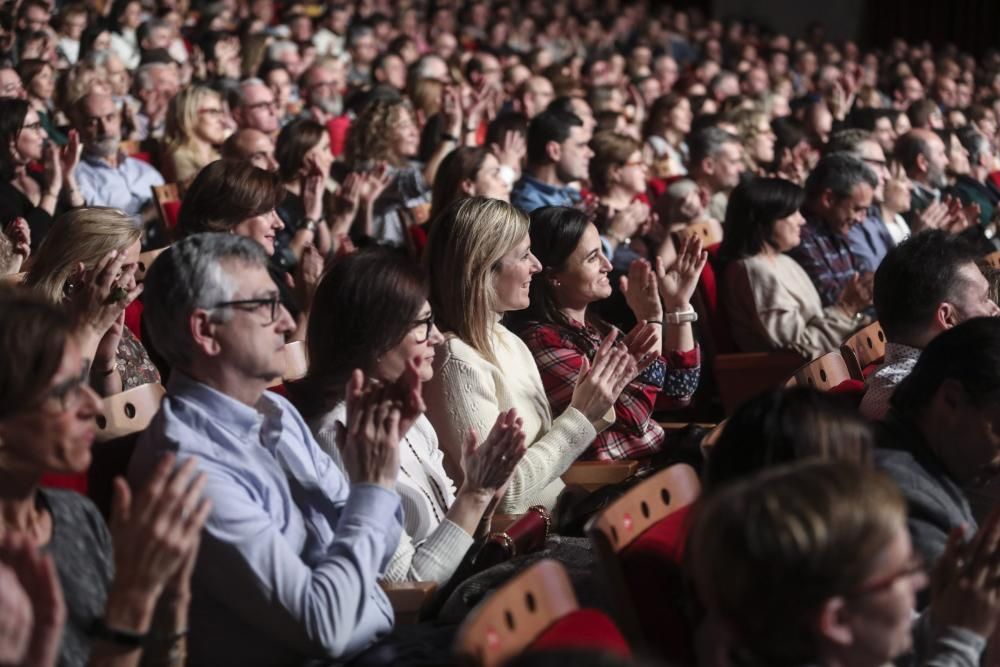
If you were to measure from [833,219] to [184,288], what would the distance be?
3.33m

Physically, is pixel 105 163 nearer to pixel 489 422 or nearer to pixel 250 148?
pixel 250 148

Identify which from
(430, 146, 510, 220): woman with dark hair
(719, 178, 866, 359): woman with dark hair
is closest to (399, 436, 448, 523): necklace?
(430, 146, 510, 220): woman with dark hair

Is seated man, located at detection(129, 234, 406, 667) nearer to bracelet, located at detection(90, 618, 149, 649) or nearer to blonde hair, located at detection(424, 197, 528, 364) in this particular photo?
bracelet, located at detection(90, 618, 149, 649)

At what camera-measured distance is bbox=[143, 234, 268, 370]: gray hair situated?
197cm

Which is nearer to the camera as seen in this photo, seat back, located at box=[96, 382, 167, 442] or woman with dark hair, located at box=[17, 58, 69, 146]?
seat back, located at box=[96, 382, 167, 442]

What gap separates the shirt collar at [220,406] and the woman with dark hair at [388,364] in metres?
0.33

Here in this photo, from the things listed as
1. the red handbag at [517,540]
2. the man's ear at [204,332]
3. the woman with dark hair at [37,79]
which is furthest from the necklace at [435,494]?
the woman with dark hair at [37,79]

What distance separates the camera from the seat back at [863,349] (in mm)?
3238

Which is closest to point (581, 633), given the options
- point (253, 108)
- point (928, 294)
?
point (928, 294)

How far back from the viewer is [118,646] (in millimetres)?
1566

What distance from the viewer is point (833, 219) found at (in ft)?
16.0

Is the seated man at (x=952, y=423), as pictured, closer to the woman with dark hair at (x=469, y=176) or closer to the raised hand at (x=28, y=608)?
the raised hand at (x=28, y=608)

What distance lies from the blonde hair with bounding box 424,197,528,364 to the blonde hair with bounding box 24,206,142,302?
666 mm

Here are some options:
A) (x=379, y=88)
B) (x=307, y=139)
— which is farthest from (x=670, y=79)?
(x=307, y=139)
